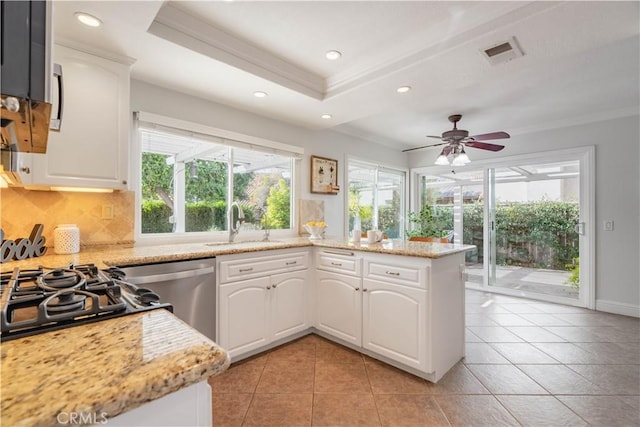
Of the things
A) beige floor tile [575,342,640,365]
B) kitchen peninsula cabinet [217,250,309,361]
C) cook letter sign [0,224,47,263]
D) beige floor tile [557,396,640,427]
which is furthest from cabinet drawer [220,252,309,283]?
beige floor tile [575,342,640,365]

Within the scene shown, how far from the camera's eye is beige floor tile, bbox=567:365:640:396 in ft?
6.47

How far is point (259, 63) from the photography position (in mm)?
2307

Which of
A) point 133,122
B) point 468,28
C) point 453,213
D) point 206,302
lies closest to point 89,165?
point 133,122

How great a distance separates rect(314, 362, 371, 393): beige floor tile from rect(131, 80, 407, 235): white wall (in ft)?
6.63

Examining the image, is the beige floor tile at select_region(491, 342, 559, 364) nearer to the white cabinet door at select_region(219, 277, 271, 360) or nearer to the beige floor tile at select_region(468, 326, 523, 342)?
the beige floor tile at select_region(468, 326, 523, 342)

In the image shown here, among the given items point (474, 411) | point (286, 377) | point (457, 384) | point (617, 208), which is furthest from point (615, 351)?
point (286, 377)

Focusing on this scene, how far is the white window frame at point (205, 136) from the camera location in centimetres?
243

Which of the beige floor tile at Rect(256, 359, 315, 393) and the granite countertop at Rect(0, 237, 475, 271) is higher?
the granite countertop at Rect(0, 237, 475, 271)

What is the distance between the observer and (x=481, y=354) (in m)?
2.49

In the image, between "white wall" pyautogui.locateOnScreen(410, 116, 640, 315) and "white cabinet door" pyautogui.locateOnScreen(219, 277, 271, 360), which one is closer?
"white cabinet door" pyautogui.locateOnScreen(219, 277, 271, 360)

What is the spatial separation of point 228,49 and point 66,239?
67.0 inches

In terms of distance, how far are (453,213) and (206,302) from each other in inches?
172

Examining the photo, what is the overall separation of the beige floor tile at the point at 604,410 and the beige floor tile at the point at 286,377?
5.41 ft

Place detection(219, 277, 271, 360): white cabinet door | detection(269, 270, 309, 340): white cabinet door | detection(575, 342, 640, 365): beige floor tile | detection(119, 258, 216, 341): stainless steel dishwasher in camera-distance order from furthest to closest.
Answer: detection(269, 270, 309, 340): white cabinet door → detection(575, 342, 640, 365): beige floor tile → detection(219, 277, 271, 360): white cabinet door → detection(119, 258, 216, 341): stainless steel dishwasher
